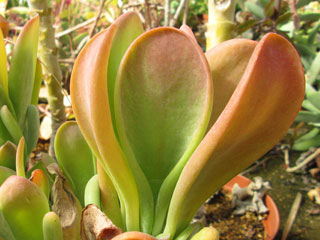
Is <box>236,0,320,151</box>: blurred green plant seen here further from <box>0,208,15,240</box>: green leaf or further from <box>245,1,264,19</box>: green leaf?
<box>0,208,15,240</box>: green leaf

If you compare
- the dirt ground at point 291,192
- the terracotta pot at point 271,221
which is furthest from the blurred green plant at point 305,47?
the terracotta pot at point 271,221

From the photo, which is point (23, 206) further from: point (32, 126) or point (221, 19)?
point (221, 19)

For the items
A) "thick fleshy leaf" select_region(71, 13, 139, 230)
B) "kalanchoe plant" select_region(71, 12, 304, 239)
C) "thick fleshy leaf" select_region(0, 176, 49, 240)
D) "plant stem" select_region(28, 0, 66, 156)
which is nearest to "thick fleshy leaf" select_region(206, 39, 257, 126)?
"kalanchoe plant" select_region(71, 12, 304, 239)

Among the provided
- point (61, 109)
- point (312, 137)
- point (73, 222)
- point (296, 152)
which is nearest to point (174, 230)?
point (73, 222)

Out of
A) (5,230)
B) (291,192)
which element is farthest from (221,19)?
(291,192)

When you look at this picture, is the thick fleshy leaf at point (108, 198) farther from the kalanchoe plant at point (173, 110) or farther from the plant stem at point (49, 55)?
the plant stem at point (49, 55)
